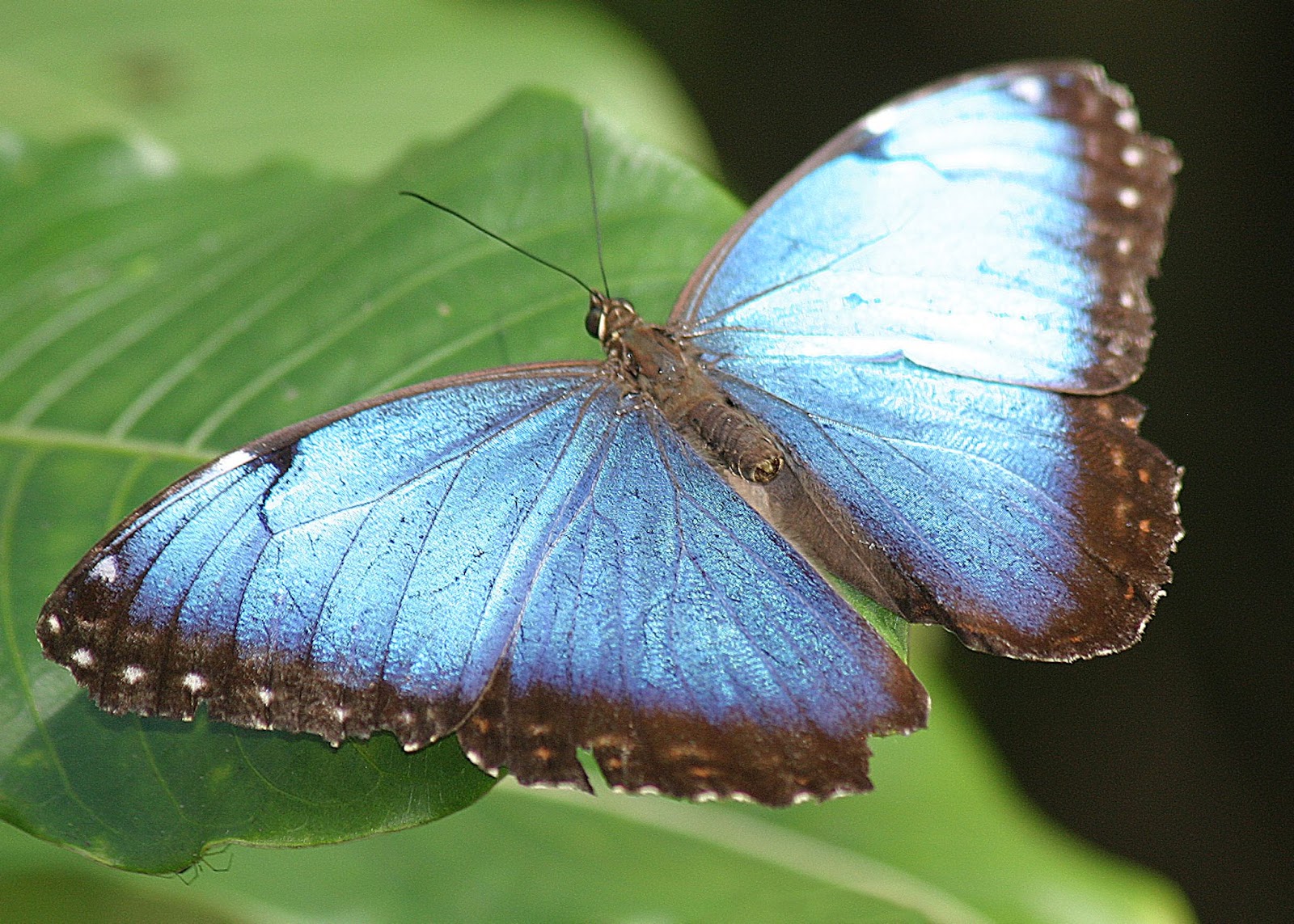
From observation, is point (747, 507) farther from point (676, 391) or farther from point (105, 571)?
point (105, 571)

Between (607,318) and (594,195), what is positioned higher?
(594,195)

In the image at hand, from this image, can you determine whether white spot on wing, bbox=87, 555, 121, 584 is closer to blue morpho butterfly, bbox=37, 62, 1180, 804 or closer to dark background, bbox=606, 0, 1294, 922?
blue morpho butterfly, bbox=37, 62, 1180, 804

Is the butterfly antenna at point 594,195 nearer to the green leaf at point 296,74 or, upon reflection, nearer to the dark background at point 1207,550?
the green leaf at point 296,74

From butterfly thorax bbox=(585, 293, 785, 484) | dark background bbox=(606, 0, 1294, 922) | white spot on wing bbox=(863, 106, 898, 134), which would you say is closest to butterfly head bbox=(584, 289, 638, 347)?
butterfly thorax bbox=(585, 293, 785, 484)

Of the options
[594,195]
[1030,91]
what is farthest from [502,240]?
[1030,91]

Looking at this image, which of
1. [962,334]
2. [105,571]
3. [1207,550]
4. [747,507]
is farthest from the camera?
[1207,550]

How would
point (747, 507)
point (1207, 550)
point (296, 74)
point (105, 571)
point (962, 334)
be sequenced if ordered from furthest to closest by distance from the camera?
point (1207, 550) < point (296, 74) < point (962, 334) < point (747, 507) < point (105, 571)

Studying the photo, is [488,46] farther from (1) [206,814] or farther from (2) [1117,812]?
(2) [1117,812]
